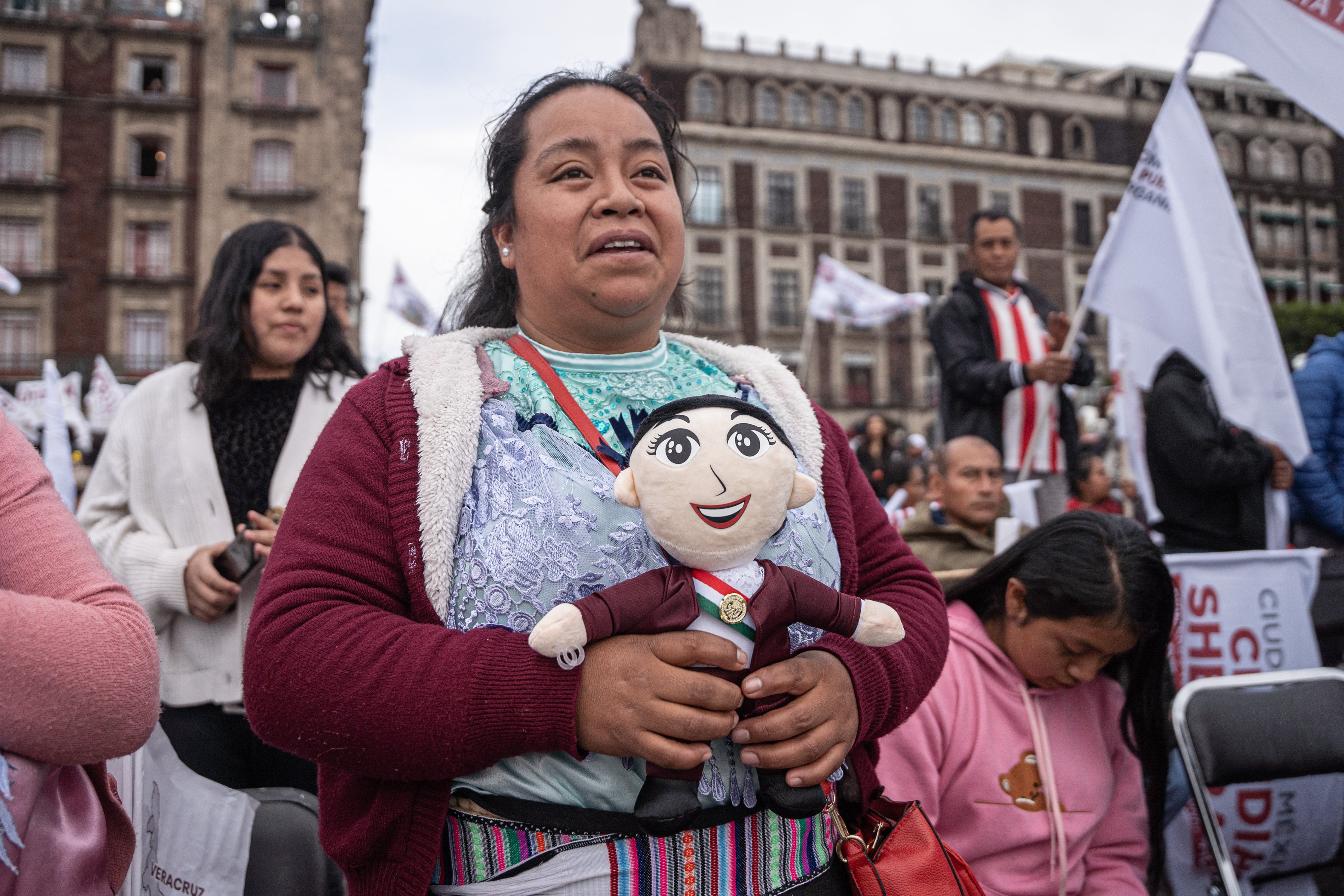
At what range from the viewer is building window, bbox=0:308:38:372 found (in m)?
27.0

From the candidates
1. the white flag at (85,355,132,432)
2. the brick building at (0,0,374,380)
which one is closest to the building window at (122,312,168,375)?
the brick building at (0,0,374,380)

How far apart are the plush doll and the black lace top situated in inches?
69.0

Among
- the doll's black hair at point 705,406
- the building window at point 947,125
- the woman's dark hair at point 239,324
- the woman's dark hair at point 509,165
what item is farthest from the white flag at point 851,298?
the building window at point 947,125

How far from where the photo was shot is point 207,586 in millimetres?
2484

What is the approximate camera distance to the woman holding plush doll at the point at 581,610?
124 cm

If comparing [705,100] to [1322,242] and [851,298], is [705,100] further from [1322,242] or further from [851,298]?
[1322,242]

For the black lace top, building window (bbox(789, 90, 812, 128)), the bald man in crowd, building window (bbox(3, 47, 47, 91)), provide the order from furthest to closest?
building window (bbox(789, 90, 812, 128)) → building window (bbox(3, 47, 47, 91)) → the bald man in crowd → the black lace top

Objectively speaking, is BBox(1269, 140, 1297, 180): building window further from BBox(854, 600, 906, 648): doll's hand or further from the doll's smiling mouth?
the doll's smiling mouth

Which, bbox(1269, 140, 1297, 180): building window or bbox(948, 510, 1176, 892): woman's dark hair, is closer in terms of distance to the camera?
bbox(948, 510, 1176, 892): woman's dark hair

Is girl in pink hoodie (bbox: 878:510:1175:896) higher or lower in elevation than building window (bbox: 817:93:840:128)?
lower

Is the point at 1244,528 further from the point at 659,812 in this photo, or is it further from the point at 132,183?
the point at 132,183

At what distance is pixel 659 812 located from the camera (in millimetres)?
1245

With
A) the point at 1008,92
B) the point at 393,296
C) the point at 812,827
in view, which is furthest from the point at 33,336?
the point at 1008,92

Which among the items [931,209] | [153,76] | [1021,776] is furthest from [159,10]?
[1021,776]
